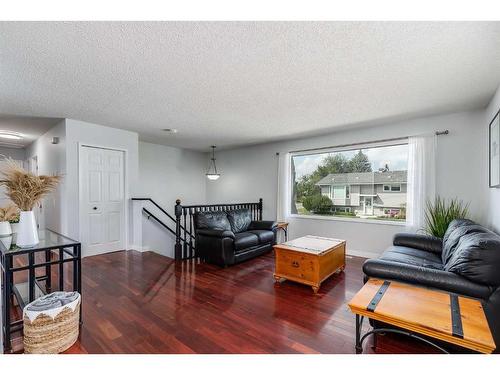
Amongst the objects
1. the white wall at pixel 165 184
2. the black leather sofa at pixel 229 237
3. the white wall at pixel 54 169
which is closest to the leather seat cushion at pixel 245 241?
the black leather sofa at pixel 229 237

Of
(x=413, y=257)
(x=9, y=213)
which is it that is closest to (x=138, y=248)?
(x=9, y=213)

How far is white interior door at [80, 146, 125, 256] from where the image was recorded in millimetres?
4223

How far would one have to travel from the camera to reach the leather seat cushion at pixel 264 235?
4406mm

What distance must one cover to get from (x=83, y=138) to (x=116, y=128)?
0.61 metres

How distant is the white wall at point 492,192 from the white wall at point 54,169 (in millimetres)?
6017

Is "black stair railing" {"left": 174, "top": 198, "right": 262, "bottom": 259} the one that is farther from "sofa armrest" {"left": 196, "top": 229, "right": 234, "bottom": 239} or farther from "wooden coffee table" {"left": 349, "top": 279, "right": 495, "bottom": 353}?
"wooden coffee table" {"left": 349, "top": 279, "right": 495, "bottom": 353}

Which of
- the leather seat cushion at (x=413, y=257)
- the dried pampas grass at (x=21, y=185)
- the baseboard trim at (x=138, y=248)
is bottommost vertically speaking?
the baseboard trim at (x=138, y=248)

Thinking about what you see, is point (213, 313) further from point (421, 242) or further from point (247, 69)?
point (421, 242)

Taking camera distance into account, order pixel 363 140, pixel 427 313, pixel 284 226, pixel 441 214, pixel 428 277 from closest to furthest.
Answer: pixel 427 313 < pixel 428 277 < pixel 441 214 < pixel 363 140 < pixel 284 226

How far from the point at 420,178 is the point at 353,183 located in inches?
44.4

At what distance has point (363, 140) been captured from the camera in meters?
4.42

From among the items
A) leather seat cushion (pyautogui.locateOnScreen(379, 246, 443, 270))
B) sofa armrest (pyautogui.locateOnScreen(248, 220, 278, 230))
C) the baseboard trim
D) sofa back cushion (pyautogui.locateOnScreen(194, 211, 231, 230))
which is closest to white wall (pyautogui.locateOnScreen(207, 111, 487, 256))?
sofa armrest (pyautogui.locateOnScreen(248, 220, 278, 230))

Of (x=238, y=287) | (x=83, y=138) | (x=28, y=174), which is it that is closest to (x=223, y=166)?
(x=83, y=138)

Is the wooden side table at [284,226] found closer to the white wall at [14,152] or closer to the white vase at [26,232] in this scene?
Answer: the white vase at [26,232]
